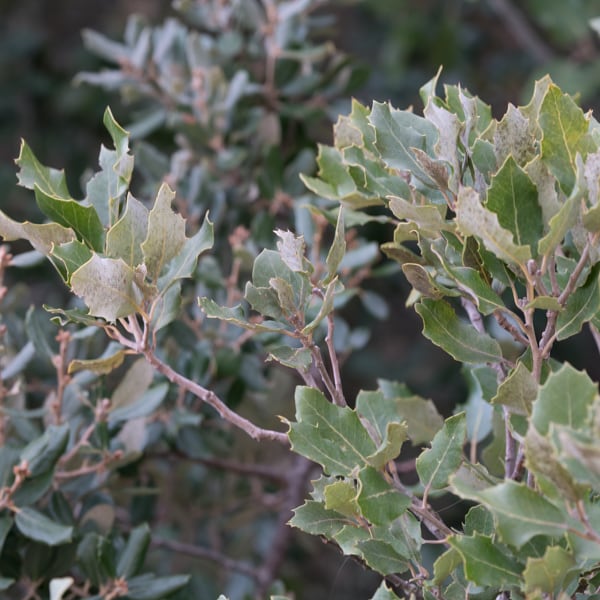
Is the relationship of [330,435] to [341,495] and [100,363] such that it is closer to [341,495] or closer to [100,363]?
[341,495]

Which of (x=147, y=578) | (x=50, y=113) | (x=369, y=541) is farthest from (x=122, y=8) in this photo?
(x=369, y=541)

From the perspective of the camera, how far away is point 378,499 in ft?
2.28

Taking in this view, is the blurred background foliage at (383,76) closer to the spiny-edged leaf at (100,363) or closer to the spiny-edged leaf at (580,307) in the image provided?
the spiny-edged leaf at (100,363)

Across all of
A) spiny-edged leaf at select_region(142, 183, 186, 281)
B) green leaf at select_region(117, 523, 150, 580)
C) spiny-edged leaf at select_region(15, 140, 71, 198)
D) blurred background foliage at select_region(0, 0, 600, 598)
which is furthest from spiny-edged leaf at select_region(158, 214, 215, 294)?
blurred background foliage at select_region(0, 0, 600, 598)

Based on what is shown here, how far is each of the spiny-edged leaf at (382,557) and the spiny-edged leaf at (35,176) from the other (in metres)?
0.36

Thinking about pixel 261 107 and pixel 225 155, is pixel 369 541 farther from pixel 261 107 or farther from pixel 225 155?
pixel 261 107

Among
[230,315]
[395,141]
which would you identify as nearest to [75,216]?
[230,315]

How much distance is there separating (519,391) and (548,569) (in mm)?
134

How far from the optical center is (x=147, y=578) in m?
1.04

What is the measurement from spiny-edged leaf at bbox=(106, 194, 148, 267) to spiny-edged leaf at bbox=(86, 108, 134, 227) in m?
0.04

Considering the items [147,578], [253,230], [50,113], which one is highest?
[253,230]

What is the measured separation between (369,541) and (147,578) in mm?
410

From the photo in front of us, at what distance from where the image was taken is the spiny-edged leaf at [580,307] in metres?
0.70

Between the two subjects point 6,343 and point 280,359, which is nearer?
point 280,359
